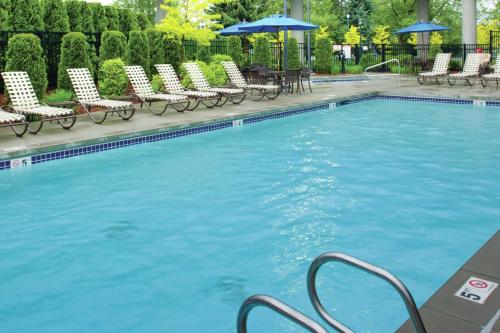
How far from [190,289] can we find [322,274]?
1097mm

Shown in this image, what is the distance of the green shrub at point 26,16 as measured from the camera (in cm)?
1445

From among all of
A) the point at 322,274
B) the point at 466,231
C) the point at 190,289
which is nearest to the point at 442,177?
the point at 466,231

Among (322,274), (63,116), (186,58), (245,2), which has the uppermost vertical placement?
(245,2)

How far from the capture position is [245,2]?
3388cm

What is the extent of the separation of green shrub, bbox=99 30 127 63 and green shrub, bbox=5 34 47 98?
2.63m

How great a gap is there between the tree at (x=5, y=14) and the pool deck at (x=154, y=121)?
433cm

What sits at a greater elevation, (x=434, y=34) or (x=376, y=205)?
(x=434, y=34)

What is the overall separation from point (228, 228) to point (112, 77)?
29.0 feet

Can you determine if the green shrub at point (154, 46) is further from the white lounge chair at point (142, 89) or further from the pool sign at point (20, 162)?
the pool sign at point (20, 162)

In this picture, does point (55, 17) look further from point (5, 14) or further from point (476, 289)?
point (476, 289)

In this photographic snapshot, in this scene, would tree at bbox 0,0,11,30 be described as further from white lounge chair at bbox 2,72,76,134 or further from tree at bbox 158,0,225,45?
white lounge chair at bbox 2,72,76,134

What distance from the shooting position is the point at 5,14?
13.9m

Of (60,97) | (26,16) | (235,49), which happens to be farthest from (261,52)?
(60,97)

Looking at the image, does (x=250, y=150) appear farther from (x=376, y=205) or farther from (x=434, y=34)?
(x=434, y=34)
